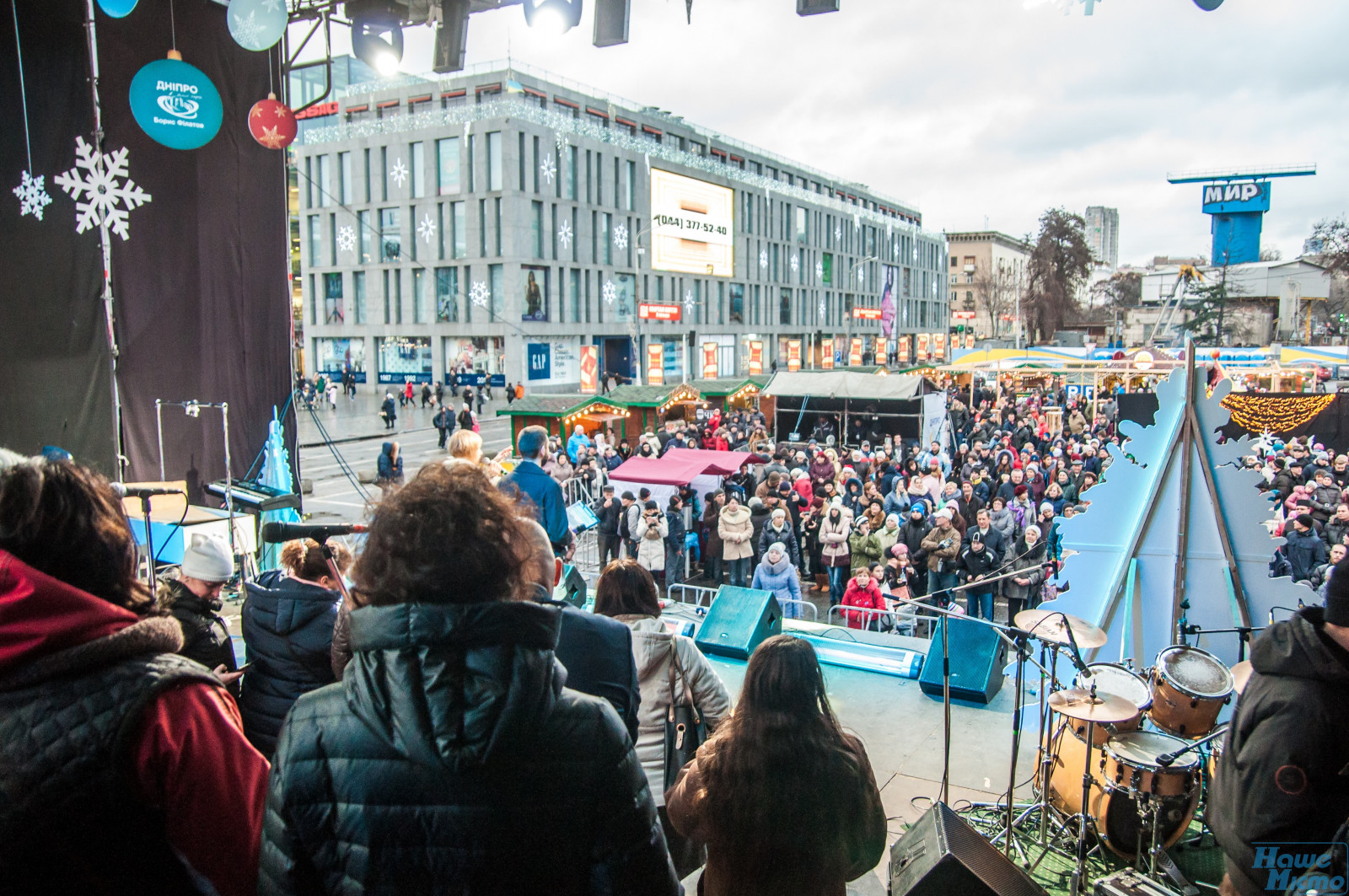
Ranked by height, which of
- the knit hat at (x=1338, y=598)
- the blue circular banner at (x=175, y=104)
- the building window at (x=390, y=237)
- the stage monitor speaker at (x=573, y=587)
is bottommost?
the stage monitor speaker at (x=573, y=587)

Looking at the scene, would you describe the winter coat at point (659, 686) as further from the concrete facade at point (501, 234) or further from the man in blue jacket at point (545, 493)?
the concrete facade at point (501, 234)

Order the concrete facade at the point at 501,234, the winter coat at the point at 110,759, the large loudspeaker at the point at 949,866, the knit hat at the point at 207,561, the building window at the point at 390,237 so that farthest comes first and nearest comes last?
the building window at the point at 390,237
the concrete facade at the point at 501,234
the knit hat at the point at 207,561
the large loudspeaker at the point at 949,866
the winter coat at the point at 110,759

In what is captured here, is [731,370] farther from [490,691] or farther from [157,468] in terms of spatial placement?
[490,691]

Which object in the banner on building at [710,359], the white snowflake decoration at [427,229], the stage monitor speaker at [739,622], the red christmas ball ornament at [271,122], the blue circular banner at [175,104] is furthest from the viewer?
the white snowflake decoration at [427,229]

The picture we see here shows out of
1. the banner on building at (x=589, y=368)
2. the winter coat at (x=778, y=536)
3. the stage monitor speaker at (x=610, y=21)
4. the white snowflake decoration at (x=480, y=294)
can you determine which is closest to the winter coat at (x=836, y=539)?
the winter coat at (x=778, y=536)

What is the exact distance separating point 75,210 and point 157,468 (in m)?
3.29

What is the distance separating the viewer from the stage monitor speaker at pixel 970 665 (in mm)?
6480

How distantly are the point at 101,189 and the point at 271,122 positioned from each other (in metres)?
2.12

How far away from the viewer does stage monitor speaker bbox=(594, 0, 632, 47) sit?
29.6 feet

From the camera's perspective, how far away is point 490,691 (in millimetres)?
1272

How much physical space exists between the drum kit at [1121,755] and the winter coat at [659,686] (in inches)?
76.8

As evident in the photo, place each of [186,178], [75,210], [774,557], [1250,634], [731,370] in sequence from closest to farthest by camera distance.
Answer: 1. [1250,634]
2. [774,557]
3. [75,210]
4. [186,178]
5. [731,370]

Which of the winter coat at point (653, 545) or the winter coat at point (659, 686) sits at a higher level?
the winter coat at point (659, 686)

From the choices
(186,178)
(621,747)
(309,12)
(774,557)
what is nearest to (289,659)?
(621,747)
